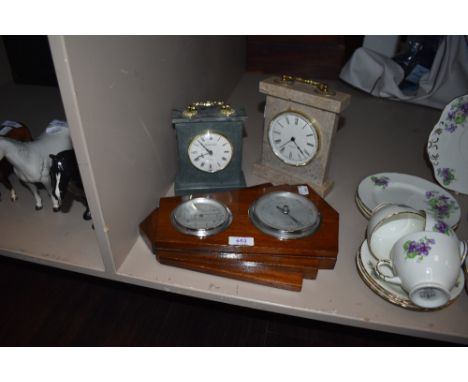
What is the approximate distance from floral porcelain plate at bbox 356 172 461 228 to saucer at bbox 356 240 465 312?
0.16 metres

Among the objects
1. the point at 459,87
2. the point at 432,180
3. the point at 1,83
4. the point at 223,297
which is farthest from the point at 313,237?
the point at 1,83

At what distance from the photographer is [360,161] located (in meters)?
1.06

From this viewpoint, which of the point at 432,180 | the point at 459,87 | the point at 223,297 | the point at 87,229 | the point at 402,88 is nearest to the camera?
the point at 223,297

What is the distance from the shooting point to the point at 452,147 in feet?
3.13

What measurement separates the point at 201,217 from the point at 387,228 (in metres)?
0.35

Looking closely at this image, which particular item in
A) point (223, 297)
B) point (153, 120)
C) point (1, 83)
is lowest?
point (223, 297)

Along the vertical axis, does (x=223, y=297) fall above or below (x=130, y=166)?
below

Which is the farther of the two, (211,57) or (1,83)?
(1,83)

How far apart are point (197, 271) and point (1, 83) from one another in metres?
1.06

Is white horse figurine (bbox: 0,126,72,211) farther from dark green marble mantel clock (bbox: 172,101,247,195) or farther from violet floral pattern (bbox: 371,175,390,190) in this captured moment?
violet floral pattern (bbox: 371,175,390,190)

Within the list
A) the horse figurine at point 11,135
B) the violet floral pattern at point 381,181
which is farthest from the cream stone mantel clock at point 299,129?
the horse figurine at point 11,135

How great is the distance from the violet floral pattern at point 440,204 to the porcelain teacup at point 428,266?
23 cm

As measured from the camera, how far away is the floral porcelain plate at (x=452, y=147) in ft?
A: 3.06

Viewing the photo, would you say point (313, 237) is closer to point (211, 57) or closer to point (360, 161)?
point (360, 161)
